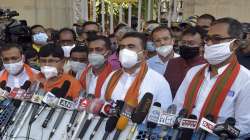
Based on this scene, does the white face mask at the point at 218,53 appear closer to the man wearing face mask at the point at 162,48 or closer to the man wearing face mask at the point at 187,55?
the man wearing face mask at the point at 187,55

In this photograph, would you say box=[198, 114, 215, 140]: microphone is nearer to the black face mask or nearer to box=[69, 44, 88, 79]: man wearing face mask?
the black face mask

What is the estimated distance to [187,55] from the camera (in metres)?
4.45

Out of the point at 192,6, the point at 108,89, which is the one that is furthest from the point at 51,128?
the point at 192,6

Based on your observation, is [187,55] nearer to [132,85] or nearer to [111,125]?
[132,85]

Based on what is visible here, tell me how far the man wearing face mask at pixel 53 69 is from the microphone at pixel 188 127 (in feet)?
4.48

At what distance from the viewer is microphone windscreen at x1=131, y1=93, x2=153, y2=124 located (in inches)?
105

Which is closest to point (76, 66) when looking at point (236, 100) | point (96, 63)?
point (96, 63)

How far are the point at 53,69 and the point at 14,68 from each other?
2.15ft

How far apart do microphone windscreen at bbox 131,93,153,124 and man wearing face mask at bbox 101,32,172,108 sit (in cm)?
56

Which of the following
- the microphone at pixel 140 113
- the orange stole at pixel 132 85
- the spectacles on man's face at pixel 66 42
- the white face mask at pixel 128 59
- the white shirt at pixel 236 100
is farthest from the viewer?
the spectacles on man's face at pixel 66 42

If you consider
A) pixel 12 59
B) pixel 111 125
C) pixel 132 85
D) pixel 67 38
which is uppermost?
pixel 67 38

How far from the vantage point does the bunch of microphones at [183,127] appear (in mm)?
2459

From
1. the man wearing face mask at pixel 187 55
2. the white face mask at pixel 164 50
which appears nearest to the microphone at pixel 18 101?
the man wearing face mask at pixel 187 55

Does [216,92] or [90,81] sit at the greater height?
[216,92]
